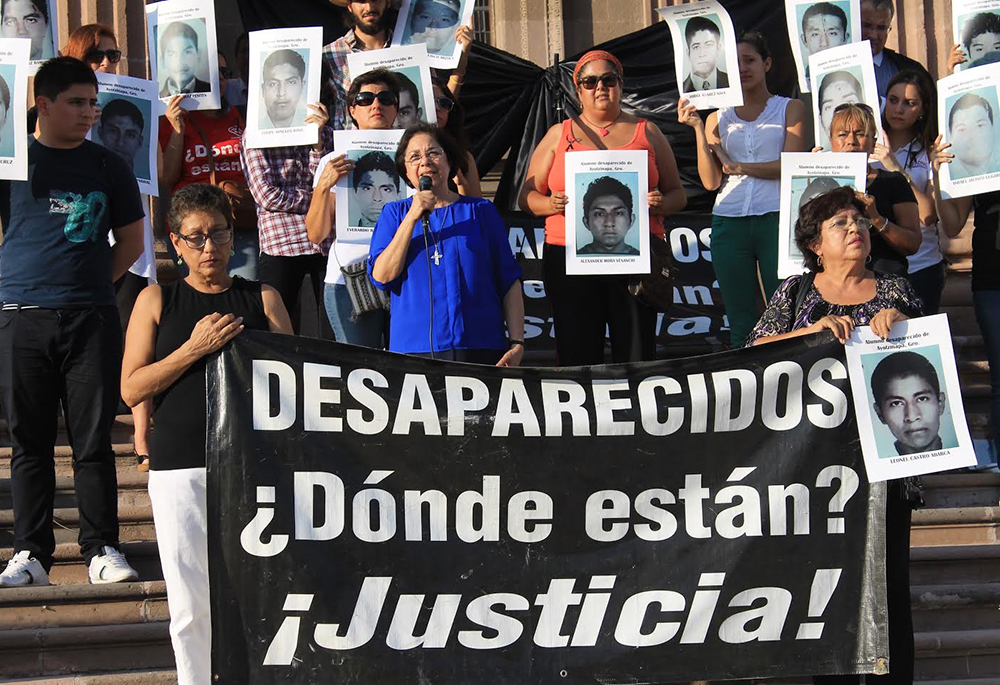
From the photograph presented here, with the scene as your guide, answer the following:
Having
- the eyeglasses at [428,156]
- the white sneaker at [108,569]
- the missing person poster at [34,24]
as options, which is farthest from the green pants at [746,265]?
the missing person poster at [34,24]

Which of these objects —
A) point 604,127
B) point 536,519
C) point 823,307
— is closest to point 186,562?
point 536,519

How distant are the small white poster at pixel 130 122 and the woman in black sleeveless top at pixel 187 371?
2119mm

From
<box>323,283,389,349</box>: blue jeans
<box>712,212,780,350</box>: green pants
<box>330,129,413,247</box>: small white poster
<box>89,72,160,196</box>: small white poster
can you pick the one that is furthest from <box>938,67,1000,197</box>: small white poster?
<box>89,72,160,196</box>: small white poster

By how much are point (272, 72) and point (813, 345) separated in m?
3.20

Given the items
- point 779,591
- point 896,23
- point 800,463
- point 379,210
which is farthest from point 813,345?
point 896,23

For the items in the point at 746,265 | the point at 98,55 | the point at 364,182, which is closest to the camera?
the point at 364,182

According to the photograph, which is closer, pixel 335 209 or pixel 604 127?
pixel 335 209

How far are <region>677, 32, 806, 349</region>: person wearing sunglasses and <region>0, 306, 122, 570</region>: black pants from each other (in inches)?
120

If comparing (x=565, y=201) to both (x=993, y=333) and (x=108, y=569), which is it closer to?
(x=993, y=333)

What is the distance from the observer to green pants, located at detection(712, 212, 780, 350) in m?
7.24

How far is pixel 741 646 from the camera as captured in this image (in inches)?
204

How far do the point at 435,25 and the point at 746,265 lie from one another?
2081 millimetres

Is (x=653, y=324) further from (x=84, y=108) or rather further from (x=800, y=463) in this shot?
(x=84, y=108)

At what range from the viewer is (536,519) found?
5.17 m
